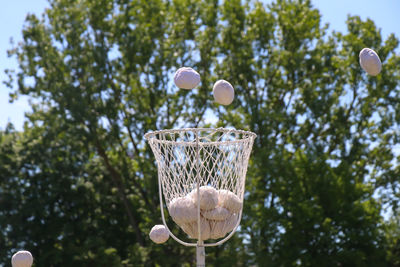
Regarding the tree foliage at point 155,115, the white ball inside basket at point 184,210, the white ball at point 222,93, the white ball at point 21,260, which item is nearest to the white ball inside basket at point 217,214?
the white ball inside basket at point 184,210

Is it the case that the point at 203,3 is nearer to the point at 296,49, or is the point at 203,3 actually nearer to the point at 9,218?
the point at 296,49

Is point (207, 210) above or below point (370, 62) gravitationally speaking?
below

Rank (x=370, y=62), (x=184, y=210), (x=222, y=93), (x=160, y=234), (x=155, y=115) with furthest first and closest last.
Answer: (x=155, y=115), (x=160, y=234), (x=222, y=93), (x=370, y=62), (x=184, y=210)

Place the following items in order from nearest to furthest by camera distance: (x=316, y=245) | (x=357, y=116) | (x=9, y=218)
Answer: (x=316, y=245) → (x=9, y=218) → (x=357, y=116)

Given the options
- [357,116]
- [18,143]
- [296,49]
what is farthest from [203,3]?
[18,143]

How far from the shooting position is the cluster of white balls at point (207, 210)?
744 centimetres

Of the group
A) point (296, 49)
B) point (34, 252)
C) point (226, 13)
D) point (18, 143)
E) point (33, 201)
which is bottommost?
point (34, 252)

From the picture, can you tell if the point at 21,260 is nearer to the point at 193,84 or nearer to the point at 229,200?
the point at 229,200

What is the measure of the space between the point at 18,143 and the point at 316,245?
392 inches

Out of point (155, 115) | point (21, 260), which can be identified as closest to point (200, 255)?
point (21, 260)

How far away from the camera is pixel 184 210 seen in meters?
7.42

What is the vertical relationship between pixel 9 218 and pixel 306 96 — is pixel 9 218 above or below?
below

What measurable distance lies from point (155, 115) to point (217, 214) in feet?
40.2

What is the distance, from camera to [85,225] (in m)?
19.6
